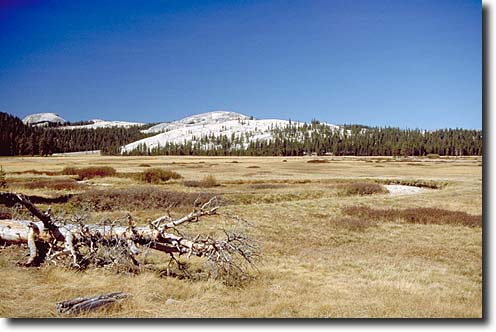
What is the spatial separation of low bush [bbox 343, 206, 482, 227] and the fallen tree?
3.80 metres

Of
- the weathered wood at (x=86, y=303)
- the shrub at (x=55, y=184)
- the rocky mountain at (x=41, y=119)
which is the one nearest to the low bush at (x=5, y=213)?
the shrub at (x=55, y=184)

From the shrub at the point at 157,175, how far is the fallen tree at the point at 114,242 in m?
3.62

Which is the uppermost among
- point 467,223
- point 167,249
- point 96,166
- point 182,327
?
point 96,166

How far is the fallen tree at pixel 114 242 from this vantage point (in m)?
6.13

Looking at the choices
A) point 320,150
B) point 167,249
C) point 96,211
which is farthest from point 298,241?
point 320,150

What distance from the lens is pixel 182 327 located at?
5.08m

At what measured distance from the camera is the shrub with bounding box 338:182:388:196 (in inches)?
442

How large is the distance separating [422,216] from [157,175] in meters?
7.04

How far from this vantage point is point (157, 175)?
10.7m

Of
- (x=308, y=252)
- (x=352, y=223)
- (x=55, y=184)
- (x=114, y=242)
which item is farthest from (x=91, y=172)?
(x=352, y=223)

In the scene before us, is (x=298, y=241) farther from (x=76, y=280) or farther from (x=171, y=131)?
(x=171, y=131)

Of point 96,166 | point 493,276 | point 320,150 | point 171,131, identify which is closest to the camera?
point 493,276

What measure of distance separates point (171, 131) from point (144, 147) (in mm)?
1650

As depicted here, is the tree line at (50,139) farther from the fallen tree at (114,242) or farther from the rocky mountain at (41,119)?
the fallen tree at (114,242)
